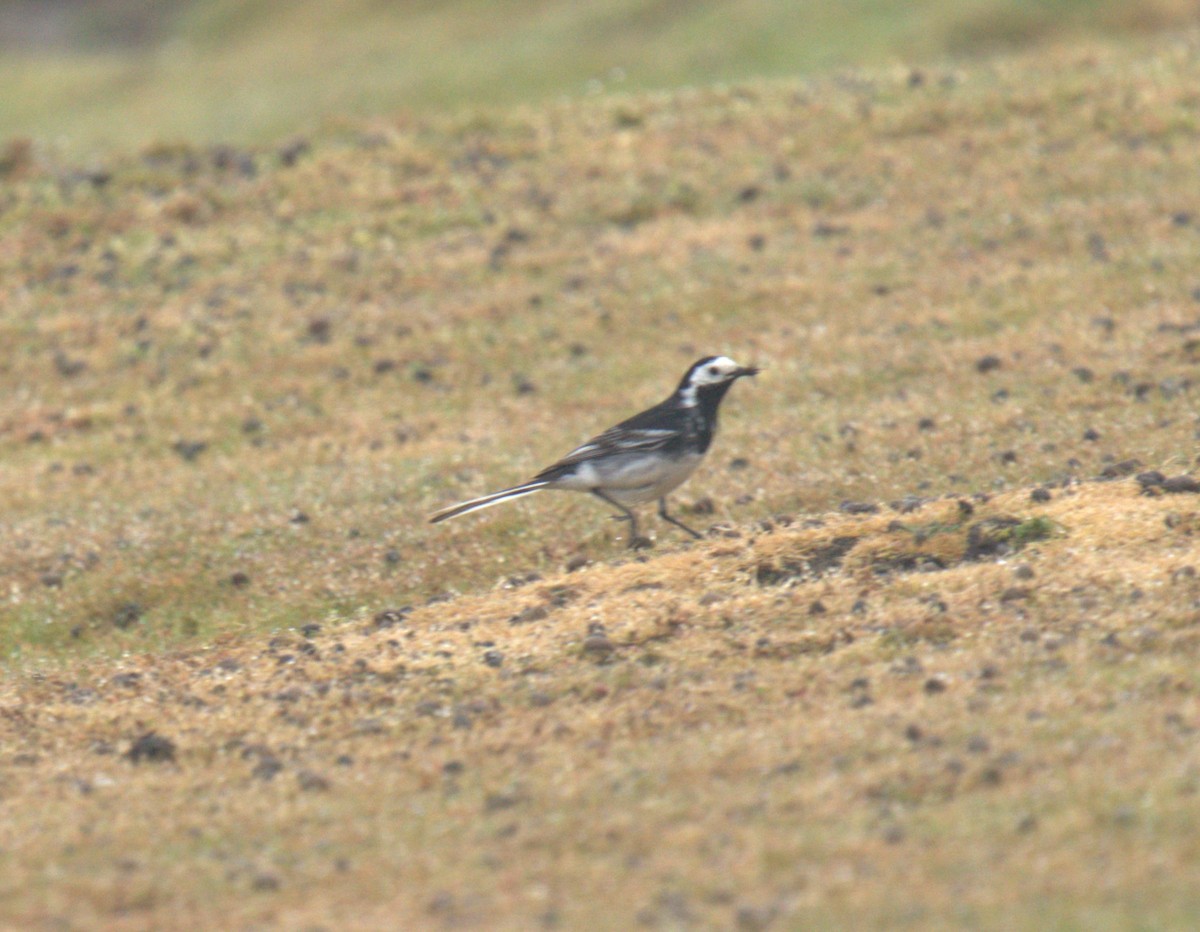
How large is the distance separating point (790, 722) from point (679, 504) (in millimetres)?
7324

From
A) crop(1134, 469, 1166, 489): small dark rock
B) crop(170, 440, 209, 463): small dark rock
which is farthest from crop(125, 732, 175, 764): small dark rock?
crop(170, 440, 209, 463): small dark rock

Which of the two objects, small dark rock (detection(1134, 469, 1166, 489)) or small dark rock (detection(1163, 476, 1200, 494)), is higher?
small dark rock (detection(1134, 469, 1166, 489))

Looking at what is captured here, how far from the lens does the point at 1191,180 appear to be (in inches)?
1095

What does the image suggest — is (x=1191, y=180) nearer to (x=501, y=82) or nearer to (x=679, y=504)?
(x=679, y=504)

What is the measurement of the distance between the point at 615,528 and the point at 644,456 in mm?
1962

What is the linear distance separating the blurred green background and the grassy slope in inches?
307

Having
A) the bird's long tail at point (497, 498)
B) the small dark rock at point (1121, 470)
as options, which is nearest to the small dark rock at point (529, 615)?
the bird's long tail at point (497, 498)

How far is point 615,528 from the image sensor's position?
1834cm

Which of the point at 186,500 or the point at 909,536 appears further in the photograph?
the point at 186,500

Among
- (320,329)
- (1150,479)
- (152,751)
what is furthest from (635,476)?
(320,329)

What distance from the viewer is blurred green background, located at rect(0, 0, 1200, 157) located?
42031 millimetres

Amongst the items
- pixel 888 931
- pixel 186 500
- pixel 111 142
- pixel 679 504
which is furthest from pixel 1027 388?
pixel 111 142

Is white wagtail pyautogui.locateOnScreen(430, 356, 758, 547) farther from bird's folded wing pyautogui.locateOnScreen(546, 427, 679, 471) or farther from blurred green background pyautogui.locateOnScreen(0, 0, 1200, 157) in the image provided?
blurred green background pyautogui.locateOnScreen(0, 0, 1200, 157)

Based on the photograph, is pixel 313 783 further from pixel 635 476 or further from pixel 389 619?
pixel 635 476
